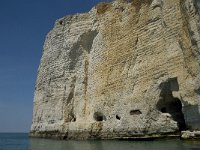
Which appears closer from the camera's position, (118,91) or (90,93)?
(118,91)

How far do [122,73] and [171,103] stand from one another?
4.63 meters

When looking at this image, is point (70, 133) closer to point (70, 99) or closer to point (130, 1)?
point (70, 99)

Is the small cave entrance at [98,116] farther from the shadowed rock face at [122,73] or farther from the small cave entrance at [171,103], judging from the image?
the small cave entrance at [171,103]

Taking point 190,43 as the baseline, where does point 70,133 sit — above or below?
below

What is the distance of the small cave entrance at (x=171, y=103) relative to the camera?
18.9m

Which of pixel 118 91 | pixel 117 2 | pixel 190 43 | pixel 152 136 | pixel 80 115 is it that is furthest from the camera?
pixel 80 115

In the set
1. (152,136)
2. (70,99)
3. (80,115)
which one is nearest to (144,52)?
(152,136)

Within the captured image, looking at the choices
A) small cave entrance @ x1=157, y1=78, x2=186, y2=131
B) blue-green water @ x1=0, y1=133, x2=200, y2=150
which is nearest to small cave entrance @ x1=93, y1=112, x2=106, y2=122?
blue-green water @ x1=0, y1=133, x2=200, y2=150

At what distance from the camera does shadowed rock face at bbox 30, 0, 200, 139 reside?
703 inches

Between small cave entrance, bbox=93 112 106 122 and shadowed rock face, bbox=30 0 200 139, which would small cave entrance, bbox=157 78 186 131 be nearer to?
shadowed rock face, bbox=30 0 200 139

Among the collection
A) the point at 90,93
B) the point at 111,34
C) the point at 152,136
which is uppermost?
the point at 111,34

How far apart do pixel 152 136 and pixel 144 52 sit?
561cm

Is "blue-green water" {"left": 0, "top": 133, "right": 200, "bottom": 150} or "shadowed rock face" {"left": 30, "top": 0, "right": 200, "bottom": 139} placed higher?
"shadowed rock face" {"left": 30, "top": 0, "right": 200, "bottom": 139}

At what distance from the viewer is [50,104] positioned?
3241cm
